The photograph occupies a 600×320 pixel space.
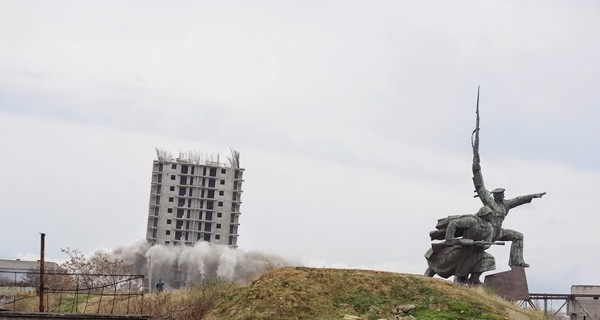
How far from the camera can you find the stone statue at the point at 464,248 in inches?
1596

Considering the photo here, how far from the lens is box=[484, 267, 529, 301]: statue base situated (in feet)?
134

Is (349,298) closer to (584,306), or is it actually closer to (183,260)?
(584,306)

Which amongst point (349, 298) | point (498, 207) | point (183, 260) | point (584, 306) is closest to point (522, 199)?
point (498, 207)

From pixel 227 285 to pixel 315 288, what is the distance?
36.8 ft

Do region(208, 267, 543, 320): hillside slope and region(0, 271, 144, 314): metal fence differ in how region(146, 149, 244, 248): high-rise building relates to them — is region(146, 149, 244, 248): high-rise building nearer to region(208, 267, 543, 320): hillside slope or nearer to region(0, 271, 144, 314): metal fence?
region(0, 271, 144, 314): metal fence

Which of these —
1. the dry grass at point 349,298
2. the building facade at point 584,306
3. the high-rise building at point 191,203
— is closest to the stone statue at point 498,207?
the dry grass at point 349,298

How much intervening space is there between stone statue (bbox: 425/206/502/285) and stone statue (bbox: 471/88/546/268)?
512 mm

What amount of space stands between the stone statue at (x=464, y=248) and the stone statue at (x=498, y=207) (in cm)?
51

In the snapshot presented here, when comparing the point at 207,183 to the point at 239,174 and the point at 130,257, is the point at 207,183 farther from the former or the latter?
the point at 130,257

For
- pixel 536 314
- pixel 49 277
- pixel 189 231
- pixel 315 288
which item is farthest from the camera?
pixel 189 231

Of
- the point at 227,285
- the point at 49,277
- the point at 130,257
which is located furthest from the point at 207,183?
the point at 227,285

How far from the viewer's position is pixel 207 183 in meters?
120

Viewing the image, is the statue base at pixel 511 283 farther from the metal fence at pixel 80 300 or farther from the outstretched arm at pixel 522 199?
the metal fence at pixel 80 300

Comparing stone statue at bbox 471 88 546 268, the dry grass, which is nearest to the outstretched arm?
stone statue at bbox 471 88 546 268
